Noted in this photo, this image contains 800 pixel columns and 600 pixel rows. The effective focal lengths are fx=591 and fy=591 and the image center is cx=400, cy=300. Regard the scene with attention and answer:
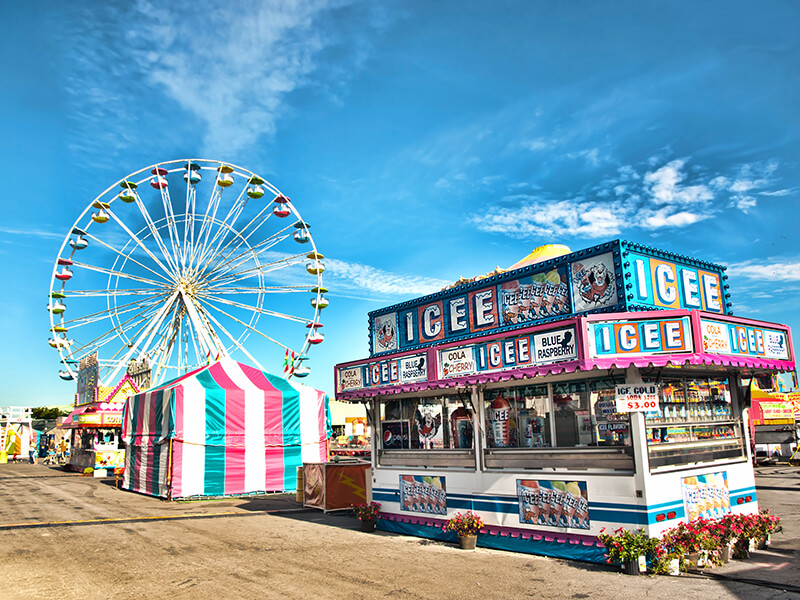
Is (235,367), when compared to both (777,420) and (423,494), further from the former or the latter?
(777,420)

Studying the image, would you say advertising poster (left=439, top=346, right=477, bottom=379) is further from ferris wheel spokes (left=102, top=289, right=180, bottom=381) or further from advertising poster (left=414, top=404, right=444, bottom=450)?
ferris wheel spokes (left=102, top=289, right=180, bottom=381)

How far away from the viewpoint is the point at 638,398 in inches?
337

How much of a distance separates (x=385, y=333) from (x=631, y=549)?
7.60 metres

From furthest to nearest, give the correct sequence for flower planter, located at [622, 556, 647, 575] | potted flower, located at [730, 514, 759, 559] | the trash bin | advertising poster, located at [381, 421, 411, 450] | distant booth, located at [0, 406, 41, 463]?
distant booth, located at [0, 406, 41, 463], the trash bin, advertising poster, located at [381, 421, 411, 450], potted flower, located at [730, 514, 759, 559], flower planter, located at [622, 556, 647, 575]

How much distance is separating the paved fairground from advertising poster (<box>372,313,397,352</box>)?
163 inches

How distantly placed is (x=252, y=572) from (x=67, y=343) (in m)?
22.7

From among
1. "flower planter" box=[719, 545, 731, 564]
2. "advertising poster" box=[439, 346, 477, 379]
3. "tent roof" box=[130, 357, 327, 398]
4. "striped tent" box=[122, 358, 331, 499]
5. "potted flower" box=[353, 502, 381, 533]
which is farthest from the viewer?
"tent roof" box=[130, 357, 327, 398]

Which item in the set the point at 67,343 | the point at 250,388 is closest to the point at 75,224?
the point at 67,343

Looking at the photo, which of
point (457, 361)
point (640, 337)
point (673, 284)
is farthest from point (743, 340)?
point (457, 361)

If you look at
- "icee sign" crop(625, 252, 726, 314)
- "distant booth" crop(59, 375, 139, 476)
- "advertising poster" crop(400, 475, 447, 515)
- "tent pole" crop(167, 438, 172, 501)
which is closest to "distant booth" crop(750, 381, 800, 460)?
"icee sign" crop(625, 252, 726, 314)

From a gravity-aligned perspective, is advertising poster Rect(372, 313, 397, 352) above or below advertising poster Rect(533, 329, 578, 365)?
above

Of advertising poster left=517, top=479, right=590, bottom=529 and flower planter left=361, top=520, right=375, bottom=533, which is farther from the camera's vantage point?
flower planter left=361, top=520, right=375, bottom=533

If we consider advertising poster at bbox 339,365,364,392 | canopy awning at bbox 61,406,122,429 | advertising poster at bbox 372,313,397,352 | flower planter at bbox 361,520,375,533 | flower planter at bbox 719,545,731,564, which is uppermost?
advertising poster at bbox 372,313,397,352

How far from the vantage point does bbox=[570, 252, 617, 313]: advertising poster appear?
31.8 ft
